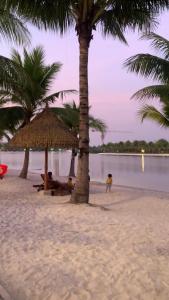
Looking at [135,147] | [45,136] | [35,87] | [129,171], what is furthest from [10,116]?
[135,147]

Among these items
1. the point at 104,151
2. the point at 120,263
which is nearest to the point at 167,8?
the point at 120,263

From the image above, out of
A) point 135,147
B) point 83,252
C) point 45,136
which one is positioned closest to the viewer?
point 83,252

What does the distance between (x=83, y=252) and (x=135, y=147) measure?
92879 mm

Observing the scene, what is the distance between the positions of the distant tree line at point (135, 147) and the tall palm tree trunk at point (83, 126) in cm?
6895

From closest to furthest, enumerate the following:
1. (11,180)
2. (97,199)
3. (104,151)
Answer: (97,199) < (11,180) < (104,151)

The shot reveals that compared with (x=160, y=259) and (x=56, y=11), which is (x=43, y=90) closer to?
(x=56, y=11)

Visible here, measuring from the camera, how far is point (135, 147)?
322 feet

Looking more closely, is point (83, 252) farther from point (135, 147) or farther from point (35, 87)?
point (135, 147)

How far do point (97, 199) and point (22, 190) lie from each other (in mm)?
3150

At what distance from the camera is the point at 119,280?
15.9 feet

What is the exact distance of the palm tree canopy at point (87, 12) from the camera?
10195 millimetres

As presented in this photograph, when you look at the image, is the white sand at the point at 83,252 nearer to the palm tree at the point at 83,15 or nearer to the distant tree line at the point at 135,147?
the palm tree at the point at 83,15

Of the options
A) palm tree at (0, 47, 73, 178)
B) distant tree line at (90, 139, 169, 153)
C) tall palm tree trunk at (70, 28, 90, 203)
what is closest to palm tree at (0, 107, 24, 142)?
palm tree at (0, 47, 73, 178)

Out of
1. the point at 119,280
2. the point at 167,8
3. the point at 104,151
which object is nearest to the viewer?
the point at 119,280
